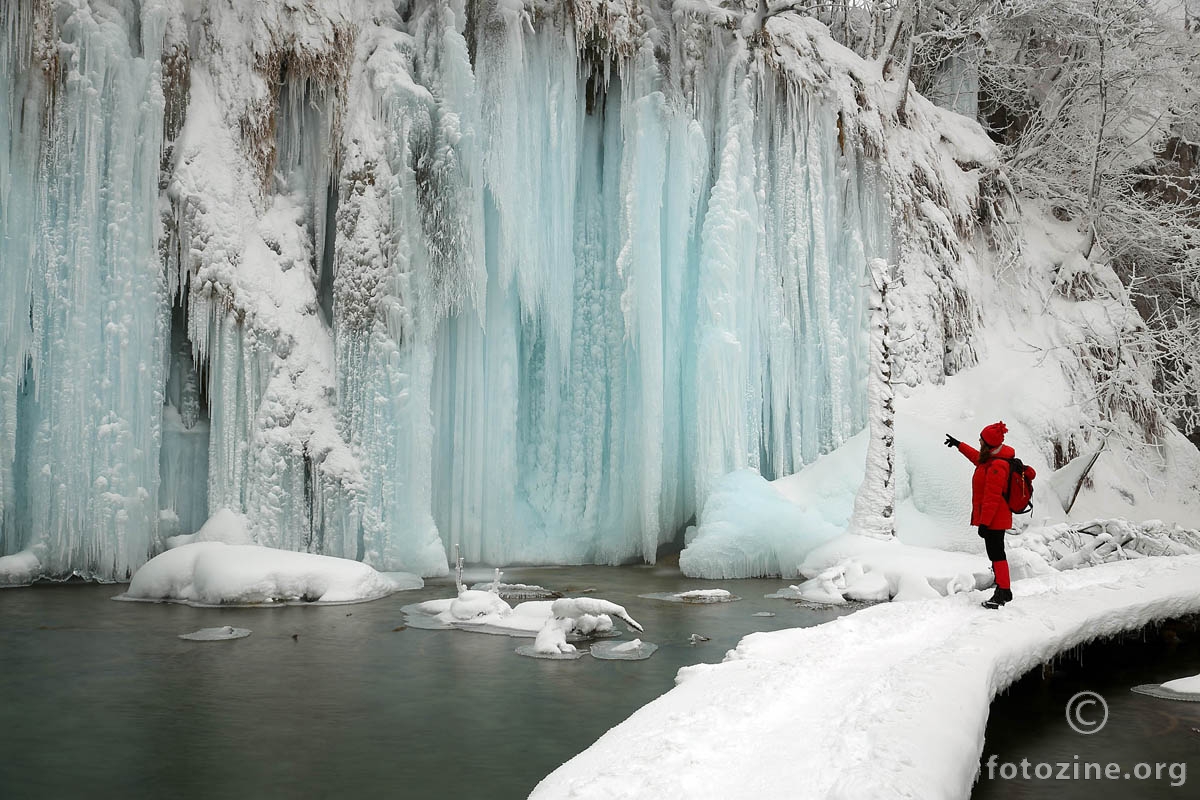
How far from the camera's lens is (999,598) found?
796cm

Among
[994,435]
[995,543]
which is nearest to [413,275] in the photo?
[994,435]

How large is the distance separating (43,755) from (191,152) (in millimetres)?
9538

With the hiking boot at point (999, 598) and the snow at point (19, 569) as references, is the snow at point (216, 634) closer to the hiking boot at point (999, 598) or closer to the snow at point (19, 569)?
the snow at point (19, 569)

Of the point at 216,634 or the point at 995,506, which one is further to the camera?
the point at 216,634

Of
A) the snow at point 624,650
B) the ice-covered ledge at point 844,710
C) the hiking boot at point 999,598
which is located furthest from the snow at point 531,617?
the hiking boot at point 999,598

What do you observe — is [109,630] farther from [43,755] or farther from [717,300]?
[717,300]

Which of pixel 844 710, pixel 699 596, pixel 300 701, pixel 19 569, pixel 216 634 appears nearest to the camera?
pixel 844 710

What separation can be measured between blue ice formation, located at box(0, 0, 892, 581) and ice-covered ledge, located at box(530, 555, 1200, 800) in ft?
23.5

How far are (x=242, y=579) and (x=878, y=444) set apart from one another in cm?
792

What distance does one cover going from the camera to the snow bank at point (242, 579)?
35.9 ft

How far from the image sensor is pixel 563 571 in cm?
1454

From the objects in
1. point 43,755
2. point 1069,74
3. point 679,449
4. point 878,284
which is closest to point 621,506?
point 679,449

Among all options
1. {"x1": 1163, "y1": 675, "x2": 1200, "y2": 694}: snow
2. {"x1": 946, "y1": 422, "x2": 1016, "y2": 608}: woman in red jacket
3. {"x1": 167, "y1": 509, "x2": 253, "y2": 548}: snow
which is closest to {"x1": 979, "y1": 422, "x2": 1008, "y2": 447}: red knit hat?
{"x1": 946, "y1": 422, "x2": 1016, "y2": 608}: woman in red jacket

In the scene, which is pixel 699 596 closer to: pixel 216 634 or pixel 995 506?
pixel 995 506
